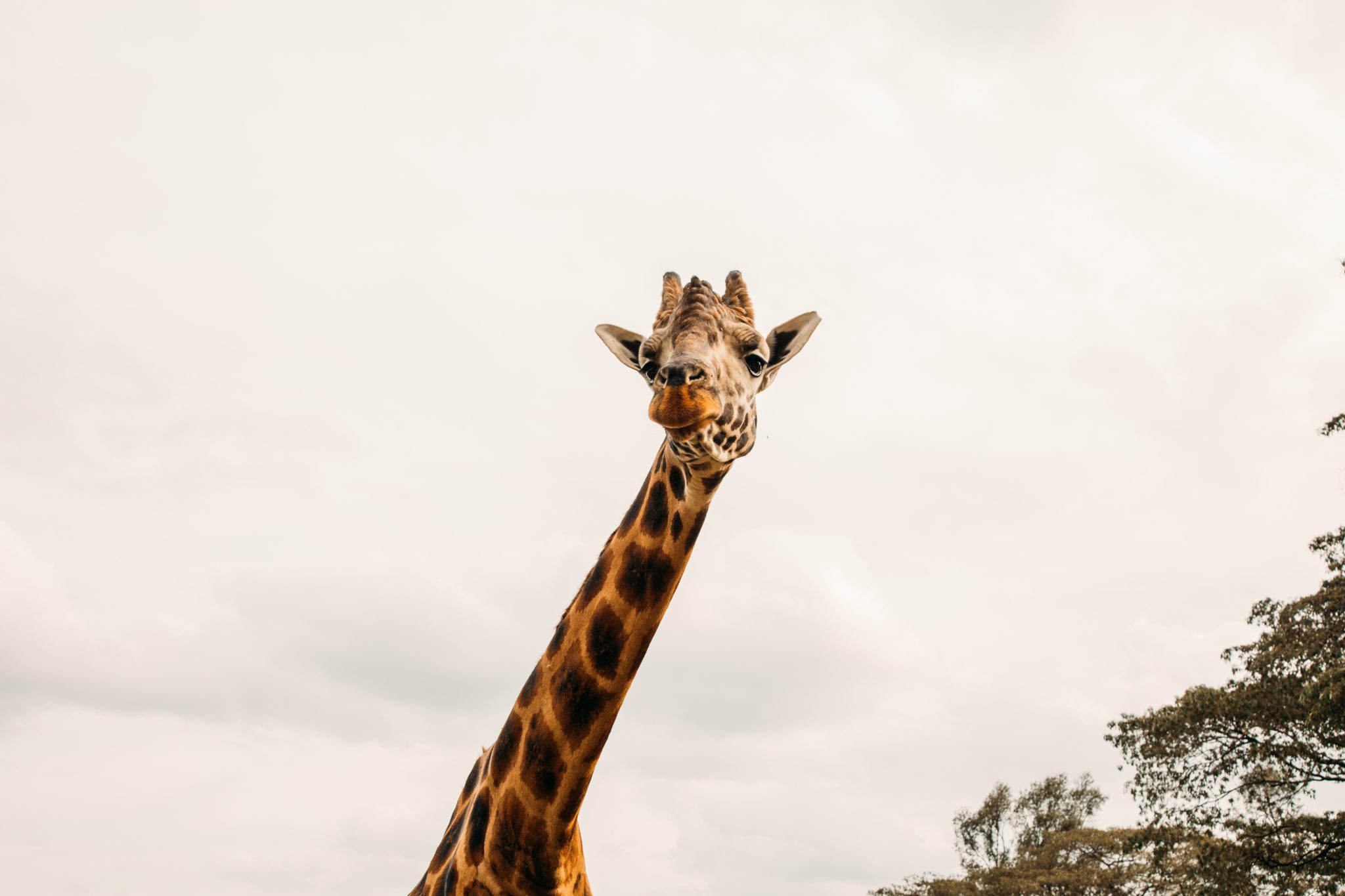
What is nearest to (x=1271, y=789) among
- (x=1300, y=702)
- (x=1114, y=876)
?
(x=1300, y=702)

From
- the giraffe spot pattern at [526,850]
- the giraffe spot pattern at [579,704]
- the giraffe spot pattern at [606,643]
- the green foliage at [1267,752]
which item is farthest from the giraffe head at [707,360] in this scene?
the green foliage at [1267,752]

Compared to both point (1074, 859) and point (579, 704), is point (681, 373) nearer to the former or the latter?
point (579, 704)

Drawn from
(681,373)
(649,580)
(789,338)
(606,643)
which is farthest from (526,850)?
(789,338)

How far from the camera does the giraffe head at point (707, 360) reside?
550 cm

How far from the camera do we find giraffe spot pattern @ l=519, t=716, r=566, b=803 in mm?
6262

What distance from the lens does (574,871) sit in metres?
6.61

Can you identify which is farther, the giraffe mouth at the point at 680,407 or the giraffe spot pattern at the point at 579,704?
the giraffe spot pattern at the point at 579,704

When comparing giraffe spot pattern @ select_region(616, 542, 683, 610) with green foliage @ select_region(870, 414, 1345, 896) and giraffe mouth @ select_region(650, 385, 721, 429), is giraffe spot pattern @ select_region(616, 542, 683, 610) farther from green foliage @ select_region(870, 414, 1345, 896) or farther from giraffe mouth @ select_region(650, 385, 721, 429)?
green foliage @ select_region(870, 414, 1345, 896)

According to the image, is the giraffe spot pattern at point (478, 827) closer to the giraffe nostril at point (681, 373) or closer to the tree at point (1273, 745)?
the giraffe nostril at point (681, 373)

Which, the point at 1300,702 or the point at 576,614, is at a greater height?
the point at 1300,702

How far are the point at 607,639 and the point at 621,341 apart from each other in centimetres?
192

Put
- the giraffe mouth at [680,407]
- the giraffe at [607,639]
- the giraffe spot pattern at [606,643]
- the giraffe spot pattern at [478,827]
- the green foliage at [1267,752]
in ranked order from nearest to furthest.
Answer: the giraffe mouth at [680,407] → the giraffe at [607,639] → the giraffe spot pattern at [606,643] → the giraffe spot pattern at [478,827] → the green foliage at [1267,752]

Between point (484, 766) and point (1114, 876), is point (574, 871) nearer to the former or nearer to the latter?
point (484, 766)

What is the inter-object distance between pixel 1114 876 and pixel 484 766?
3815 cm
